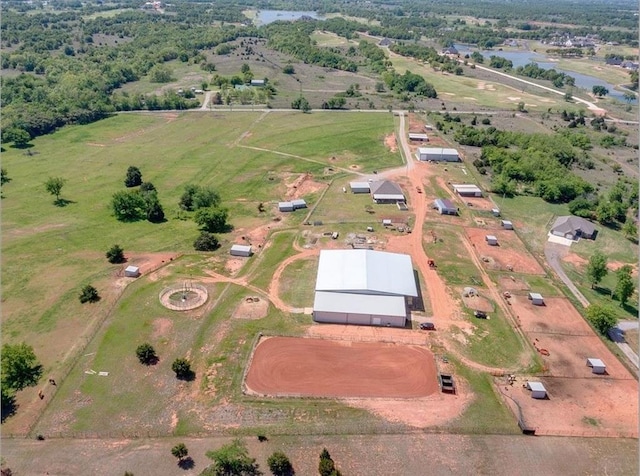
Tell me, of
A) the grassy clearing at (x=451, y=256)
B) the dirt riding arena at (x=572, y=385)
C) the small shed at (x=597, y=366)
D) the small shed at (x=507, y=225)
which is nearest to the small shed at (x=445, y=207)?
the grassy clearing at (x=451, y=256)

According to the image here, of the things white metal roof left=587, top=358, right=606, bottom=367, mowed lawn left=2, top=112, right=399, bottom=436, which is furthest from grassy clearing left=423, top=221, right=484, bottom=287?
mowed lawn left=2, top=112, right=399, bottom=436

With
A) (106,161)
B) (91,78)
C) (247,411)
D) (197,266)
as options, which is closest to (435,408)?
(247,411)

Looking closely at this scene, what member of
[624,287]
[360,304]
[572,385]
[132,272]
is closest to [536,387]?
[572,385]

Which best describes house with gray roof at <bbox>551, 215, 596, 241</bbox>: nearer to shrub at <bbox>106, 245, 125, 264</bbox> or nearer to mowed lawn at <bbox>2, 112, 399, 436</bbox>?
mowed lawn at <bbox>2, 112, 399, 436</bbox>

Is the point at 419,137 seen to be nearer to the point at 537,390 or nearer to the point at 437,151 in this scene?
the point at 437,151

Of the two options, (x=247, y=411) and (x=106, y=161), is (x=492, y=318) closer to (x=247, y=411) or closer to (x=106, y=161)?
(x=247, y=411)
